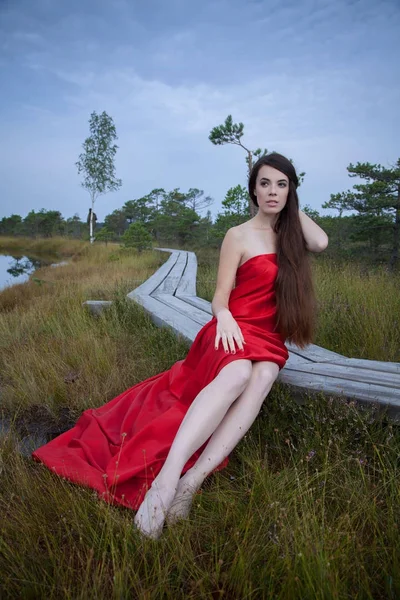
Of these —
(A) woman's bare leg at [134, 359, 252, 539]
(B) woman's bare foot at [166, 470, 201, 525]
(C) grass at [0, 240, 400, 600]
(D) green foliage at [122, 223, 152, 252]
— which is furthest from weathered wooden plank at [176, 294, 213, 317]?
(D) green foliage at [122, 223, 152, 252]

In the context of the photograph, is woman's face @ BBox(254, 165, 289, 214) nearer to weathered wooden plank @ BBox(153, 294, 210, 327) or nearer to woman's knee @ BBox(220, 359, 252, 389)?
woman's knee @ BBox(220, 359, 252, 389)

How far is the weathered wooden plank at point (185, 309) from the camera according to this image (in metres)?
3.92

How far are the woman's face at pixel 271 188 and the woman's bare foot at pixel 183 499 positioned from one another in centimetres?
160

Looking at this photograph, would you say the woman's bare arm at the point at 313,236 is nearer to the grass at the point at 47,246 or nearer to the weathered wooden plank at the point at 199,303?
the weathered wooden plank at the point at 199,303

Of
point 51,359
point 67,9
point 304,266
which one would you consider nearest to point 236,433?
point 304,266

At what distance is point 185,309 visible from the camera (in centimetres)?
Answer: 447

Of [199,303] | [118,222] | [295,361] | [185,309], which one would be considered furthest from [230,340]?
[118,222]

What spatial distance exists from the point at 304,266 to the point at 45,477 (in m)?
1.86

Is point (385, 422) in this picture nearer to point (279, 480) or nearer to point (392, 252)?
point (279, 480)

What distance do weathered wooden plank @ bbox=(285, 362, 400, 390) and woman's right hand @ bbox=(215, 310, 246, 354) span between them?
425 millimetres

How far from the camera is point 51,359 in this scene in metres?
3.57

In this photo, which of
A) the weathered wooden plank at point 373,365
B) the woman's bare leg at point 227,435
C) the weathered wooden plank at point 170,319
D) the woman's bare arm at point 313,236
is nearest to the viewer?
the woman's bare leg at point 227,435

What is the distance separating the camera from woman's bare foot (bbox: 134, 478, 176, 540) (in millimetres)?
1508

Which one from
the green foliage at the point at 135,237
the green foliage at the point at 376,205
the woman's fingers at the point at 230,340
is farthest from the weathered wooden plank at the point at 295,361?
the green foliage at the point at 135,237
